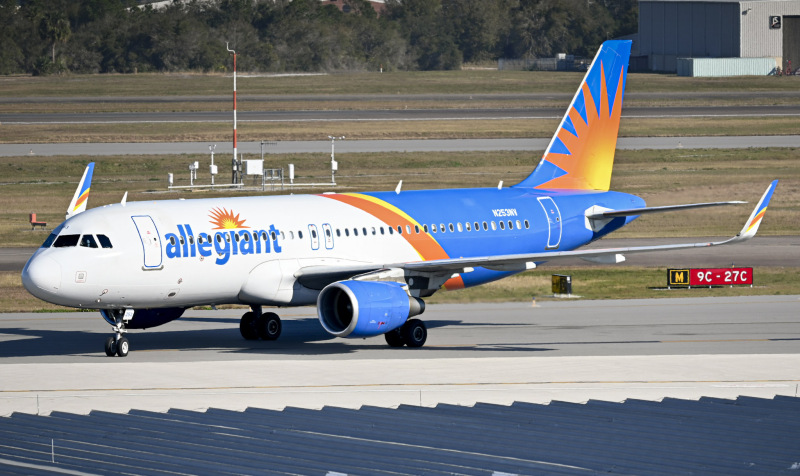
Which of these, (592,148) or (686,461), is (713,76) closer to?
(592,148)

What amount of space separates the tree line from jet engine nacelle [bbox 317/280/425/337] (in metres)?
144

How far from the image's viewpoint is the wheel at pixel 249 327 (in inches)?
1484

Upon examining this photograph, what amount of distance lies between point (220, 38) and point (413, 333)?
5897 inches

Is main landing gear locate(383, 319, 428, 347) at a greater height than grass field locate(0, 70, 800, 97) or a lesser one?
lesser

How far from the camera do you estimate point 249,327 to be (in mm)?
37719

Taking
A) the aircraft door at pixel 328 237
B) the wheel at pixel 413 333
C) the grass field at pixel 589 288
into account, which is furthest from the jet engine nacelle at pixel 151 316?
the grass field at pixel 589 288

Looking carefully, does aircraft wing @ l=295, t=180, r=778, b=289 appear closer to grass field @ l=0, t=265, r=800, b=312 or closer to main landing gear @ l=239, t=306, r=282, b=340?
main landing gear @ l=239, t=306, r=282, b=340

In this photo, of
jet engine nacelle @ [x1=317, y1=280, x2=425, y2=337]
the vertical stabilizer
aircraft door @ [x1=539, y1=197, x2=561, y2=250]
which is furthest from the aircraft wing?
the vertical stabilizer

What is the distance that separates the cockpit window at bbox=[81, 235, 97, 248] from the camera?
108 feet

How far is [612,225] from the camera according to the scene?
42.6m

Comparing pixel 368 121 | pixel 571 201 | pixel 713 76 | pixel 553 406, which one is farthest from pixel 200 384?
pixel 713 76

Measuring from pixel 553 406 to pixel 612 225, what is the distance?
19412 millimetres

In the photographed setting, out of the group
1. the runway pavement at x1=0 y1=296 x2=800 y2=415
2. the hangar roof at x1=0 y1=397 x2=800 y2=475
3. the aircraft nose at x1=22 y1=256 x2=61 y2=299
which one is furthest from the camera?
the aircraft nose at x1=22 y1=256 x2=61 y2=299

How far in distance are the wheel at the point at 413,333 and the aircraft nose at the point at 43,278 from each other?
386 inches
